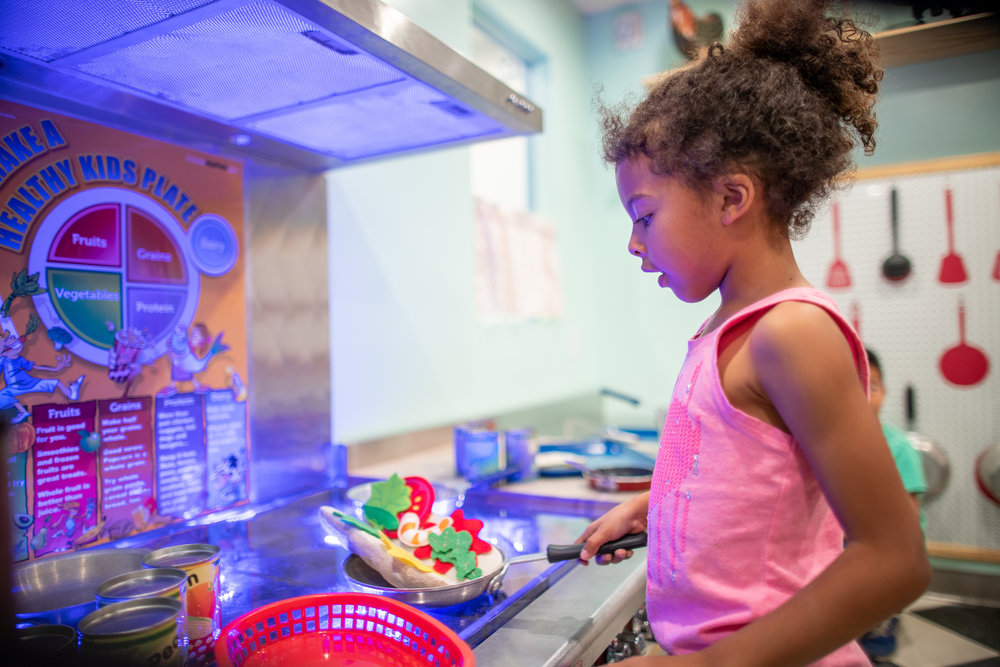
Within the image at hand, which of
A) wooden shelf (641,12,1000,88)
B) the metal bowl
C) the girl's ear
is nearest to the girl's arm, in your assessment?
the girl's ear

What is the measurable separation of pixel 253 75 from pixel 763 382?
30.1 inches

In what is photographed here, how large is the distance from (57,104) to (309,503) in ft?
2.63

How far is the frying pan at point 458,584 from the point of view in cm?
79

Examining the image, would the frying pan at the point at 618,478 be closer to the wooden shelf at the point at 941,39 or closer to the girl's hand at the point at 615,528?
the girl's hand at the point at 615,528

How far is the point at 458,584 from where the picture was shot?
0.79 meters

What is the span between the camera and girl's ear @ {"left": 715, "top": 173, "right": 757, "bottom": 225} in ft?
2.13

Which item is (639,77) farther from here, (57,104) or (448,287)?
(57,104)

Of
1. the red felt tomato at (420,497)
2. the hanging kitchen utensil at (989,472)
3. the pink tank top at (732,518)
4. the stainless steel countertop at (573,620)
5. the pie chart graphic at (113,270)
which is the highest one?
the pie chart graphic at (113,270)

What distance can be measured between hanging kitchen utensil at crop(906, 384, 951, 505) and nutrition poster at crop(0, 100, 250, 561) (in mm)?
2341

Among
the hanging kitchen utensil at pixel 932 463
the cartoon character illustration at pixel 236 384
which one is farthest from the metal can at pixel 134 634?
the hanging kitchen utensil at pixel 932 463

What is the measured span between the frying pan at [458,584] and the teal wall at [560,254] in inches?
→ 25.0

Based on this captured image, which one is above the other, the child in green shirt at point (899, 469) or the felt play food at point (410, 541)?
the felt play food at point (410, 541)

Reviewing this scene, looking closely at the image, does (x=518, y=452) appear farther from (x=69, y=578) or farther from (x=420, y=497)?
(x=69, y=578)

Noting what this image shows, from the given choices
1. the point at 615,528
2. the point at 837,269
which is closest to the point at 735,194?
the point at 615,528
